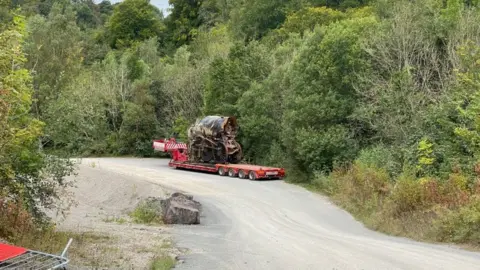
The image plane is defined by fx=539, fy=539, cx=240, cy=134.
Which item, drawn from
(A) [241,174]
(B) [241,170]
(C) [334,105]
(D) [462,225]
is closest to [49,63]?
(B) [241,170]

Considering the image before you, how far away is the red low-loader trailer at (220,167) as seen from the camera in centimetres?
2966

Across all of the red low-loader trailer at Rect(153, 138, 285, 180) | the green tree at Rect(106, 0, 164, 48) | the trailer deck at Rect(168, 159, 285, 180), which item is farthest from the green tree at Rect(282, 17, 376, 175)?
the green tree at Rect(106, 0, 164, 48)

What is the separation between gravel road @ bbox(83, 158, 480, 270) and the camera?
12102 mm

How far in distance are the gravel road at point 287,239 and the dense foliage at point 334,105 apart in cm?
129

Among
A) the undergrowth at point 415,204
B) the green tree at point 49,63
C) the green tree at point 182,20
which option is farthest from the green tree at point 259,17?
the undergrowth at point 415,204

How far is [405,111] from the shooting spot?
23.4m

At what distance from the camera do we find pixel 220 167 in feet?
107

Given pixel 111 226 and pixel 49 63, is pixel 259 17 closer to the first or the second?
pixel 49 63

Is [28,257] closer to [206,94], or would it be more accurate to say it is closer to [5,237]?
[5,237]

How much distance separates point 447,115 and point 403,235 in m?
6.55

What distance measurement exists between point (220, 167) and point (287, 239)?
17.4 metres

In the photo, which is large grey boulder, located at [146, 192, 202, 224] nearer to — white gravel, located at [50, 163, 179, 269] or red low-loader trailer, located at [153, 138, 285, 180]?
white gravel, located at [50, 163, 179, 269]

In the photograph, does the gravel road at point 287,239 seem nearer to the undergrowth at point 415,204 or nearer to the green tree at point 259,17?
the undergrowth at point 415,204

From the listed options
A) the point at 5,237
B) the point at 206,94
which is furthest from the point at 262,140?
the point at 5,237
